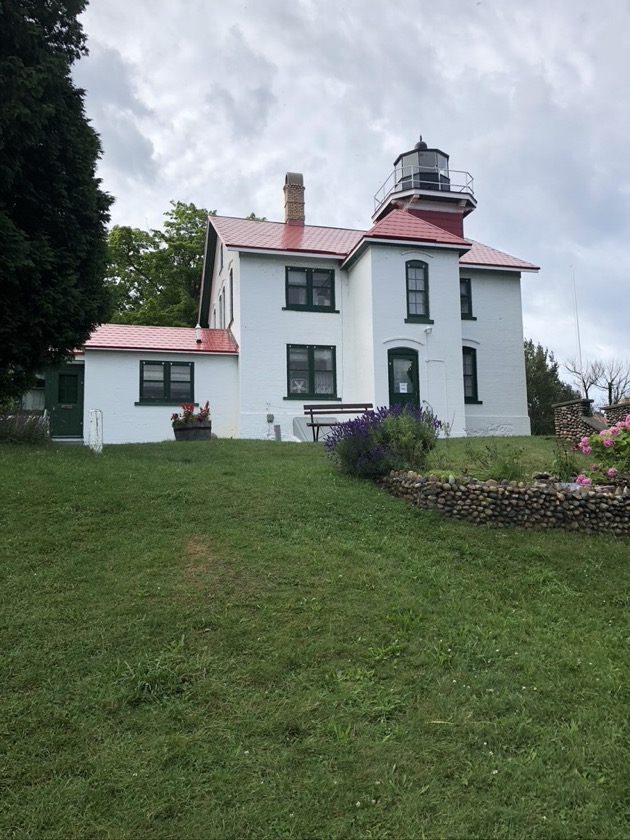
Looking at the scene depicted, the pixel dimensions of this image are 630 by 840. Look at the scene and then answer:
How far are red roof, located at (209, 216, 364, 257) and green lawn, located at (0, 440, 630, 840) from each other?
Answer: 528 inches

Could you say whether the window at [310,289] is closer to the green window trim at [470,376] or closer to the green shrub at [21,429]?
the green window trim at [470,376]

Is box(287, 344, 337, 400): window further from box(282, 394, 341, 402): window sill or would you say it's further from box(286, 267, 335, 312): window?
box(286, 267, 335, 312): window

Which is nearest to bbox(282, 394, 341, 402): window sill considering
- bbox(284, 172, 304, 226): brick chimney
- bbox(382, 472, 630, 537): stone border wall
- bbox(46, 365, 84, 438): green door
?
bbox(46, 365, 84, 438): green door

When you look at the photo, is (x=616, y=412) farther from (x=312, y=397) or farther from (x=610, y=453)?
(x=312, y=397)

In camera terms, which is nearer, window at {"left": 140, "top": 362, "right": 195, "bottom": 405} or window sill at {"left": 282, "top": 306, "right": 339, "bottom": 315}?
window at {"left": 140, "top": 362, "right": 195, "bottom": 405}

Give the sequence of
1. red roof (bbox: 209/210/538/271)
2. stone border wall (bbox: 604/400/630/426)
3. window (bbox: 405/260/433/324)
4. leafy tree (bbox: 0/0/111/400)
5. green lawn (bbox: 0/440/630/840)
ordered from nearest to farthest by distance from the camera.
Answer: green lawn (bbox: 0/440/630/840) → leafy tree (bbox: 0/0/111/400) → stone border wall (bbox: 604/400/630/426) → window (bbox: 405/260/433/324) → red roof (bbox: 209/210/538/271)

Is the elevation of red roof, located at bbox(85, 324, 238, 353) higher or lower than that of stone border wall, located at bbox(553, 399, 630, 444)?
higher

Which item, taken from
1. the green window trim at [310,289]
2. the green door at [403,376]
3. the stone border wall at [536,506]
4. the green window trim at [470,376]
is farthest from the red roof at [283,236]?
the stone border wall at [536,506]

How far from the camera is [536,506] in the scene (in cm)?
791

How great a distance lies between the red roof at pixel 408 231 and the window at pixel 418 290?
81 centimetres

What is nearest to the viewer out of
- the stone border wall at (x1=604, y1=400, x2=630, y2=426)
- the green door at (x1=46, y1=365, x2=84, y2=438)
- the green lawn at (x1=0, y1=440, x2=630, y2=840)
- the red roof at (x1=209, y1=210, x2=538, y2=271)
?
the green lawn at (x1=0, y1=440, x2=630, y2=840)

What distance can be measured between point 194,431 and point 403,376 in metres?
6.73

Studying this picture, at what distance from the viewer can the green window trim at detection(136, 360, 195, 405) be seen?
1873cm

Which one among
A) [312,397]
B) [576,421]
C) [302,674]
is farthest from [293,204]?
[302,674]
